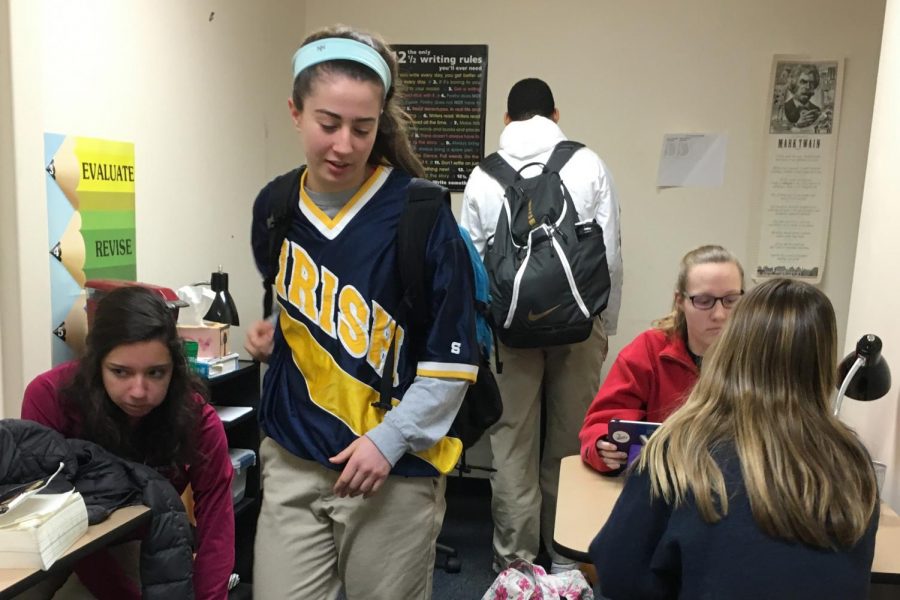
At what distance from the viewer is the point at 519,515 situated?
99.7 inches

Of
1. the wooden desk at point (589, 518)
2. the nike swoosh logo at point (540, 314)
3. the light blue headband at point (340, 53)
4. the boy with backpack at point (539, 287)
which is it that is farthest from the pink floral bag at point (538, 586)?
the light blue headband at point (340, 53)

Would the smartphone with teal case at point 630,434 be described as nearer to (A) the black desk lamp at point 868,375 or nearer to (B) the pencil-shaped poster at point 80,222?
(A) the black desk lamp at point 868,375

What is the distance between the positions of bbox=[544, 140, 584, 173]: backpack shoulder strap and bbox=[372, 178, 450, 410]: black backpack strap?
125cm

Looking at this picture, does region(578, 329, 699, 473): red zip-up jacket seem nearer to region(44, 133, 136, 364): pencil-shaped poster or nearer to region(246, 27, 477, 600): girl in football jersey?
region(246, 27, 477, 600): girl in football jersey

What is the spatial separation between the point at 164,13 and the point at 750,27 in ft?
7.42

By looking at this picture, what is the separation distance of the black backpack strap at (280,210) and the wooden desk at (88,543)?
0.54 meters

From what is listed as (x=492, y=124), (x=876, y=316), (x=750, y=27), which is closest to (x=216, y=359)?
(x=492, y=124)

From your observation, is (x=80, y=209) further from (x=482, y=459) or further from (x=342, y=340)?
(x=482, y=459)

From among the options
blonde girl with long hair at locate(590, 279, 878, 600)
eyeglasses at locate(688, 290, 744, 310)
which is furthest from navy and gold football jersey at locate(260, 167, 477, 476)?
eyeglasses at locate(688, 290, 744, 310)

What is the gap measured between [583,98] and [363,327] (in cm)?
225

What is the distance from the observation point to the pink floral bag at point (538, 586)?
2.12 m

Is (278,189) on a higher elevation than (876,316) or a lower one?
higher

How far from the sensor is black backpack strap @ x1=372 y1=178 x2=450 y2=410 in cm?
115

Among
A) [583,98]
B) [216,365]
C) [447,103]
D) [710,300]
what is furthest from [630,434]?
[447,103]
